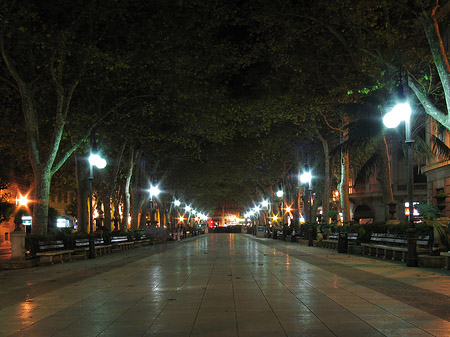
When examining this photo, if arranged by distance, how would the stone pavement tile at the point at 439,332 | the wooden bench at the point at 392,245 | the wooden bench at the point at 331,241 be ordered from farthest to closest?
the wooden bench at the point at 331,241 → the wooden bench at the point at 392,245 → the stone pavement tile at the point at 439,332

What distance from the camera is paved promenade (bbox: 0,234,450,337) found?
742cm

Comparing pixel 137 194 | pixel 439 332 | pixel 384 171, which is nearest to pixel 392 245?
pixel 384 171

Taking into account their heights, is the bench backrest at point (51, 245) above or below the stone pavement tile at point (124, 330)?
above

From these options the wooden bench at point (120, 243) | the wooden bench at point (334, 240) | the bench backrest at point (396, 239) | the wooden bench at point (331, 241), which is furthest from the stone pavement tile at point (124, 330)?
the wooden bench at point (331, 241)

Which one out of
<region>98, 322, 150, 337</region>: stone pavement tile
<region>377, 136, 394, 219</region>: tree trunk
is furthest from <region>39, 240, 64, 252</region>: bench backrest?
<region>377, 136, 394, 219</region>: tree trunk

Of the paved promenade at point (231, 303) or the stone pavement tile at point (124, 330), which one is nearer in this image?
the stone pavement tile at point (124, 330)

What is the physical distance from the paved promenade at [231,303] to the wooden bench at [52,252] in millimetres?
5405

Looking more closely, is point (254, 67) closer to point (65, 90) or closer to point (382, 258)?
point (65, 90)

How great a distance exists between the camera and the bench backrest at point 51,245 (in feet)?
68.7

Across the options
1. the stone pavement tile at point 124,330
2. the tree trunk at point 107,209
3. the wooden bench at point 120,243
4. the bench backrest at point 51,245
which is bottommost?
the wooden bench at point 120,243

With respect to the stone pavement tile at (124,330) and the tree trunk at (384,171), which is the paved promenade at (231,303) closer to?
the stone pavement tile at (124,330)

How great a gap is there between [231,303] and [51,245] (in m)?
14.7

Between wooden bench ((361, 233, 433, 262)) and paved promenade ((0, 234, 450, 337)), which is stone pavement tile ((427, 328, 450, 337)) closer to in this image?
paved promenade ((0, 234, 450, 337))

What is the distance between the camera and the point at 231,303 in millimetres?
9656
